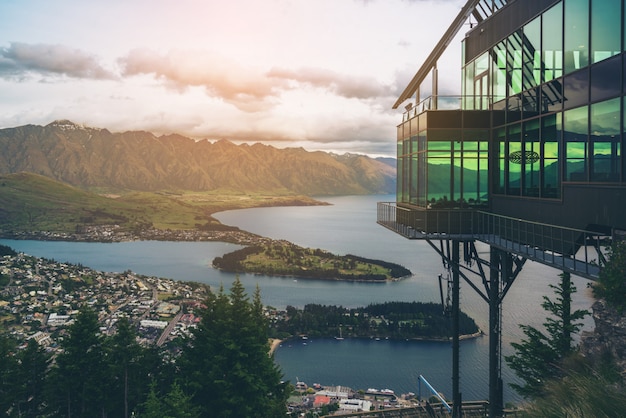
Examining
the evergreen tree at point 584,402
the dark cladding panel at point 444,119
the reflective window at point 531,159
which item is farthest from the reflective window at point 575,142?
the evergreen tree at point 584,402

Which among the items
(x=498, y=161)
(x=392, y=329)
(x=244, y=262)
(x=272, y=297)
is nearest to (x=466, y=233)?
(x=498, y=161)

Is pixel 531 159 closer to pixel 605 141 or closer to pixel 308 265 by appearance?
pixel 605 141

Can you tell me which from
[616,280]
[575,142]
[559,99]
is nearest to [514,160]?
[559,99]

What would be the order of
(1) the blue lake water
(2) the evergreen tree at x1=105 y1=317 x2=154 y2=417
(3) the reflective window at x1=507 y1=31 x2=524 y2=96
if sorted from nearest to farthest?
(3) the reflective window at x1=507 y1=31 x2=524 y2=96 < (2) the evergreen tree at x1=105 y1=317 x2=154 y2=417 < (1) the blue lake water

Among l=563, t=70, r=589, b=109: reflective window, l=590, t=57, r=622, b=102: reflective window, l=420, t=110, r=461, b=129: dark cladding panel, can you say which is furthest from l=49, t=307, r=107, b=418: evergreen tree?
l=590, t=57, r=622, b=102: reflective window

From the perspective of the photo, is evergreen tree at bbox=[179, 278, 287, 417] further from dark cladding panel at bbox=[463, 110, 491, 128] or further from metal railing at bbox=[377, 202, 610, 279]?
dark cladding panel at bbox=[463, 110, 491, 128]

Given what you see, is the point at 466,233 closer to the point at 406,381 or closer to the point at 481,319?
the point at 406,381
